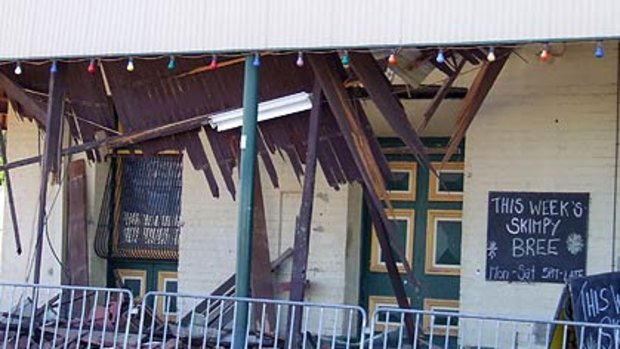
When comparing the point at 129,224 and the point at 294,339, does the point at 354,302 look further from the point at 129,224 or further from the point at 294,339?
the point at 129,224

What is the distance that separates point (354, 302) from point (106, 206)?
2892mm

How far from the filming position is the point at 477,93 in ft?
27.0

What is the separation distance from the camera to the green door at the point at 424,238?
31.2 ft

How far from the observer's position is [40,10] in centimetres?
746

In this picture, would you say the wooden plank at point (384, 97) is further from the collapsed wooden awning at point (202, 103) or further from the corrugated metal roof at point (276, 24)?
the corrugated metal roof at point (276, 24)

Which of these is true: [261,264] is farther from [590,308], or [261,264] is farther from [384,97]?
[590,308]

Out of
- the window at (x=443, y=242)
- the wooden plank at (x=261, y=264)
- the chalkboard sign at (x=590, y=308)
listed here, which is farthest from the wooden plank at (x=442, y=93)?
the chalkboard sign at (x=590, y=308)

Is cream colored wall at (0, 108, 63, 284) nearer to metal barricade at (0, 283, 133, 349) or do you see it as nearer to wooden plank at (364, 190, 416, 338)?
metal barricade at (0, 283, 133, 349)

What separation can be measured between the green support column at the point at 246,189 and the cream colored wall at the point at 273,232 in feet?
7.57

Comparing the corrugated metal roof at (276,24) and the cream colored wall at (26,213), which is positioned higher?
the corrugated metal roof at (276,24)

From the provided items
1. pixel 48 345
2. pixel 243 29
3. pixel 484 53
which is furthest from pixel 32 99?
pixel 484 53

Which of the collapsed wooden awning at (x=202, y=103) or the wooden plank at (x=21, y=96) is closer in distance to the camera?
the collapsed wooden awning at (x=202, y=103)

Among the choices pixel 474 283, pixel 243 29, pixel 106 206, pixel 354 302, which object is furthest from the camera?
pixel 106 206

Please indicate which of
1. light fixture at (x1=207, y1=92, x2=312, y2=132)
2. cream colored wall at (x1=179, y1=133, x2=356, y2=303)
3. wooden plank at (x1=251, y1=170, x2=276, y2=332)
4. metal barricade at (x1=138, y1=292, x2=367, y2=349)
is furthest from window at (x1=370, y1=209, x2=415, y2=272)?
light fixture at (x1=207, y1=92, x2=312, y2=132)
